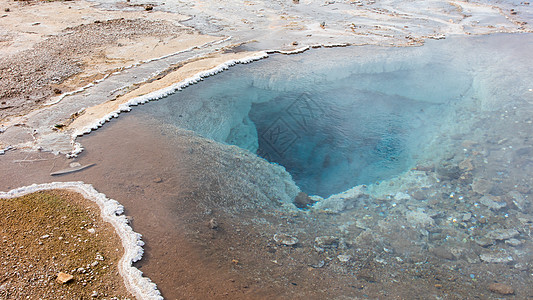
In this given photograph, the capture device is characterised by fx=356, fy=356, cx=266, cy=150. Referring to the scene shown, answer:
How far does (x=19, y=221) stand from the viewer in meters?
4.45

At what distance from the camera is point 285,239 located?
4.73 meters

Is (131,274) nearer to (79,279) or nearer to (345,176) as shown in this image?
(79,279)

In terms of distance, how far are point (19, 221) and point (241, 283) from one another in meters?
2.91

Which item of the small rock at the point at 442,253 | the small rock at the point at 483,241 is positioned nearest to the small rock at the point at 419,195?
the small rock at the point at 483,241

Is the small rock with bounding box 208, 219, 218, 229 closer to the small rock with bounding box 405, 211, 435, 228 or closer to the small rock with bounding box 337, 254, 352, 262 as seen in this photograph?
the small rock with bounding box 337, 254, 352, 262

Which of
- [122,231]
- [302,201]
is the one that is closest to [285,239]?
[302,201]

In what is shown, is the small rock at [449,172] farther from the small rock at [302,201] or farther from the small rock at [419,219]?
the small rock at [302,201]

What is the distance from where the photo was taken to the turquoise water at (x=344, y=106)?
7.05 meters

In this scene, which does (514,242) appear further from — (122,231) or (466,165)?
(122,231)

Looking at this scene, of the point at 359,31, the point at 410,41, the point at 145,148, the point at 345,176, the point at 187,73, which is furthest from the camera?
the point at 359,31

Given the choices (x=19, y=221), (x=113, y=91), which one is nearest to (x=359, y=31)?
(x=113, y=91)

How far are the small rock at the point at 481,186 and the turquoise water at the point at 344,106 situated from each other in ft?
3.50

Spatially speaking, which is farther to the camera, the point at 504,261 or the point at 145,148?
the point at 145,148

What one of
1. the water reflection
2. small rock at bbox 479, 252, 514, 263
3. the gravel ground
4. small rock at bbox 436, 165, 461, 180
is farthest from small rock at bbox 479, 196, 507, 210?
the gravel ground
